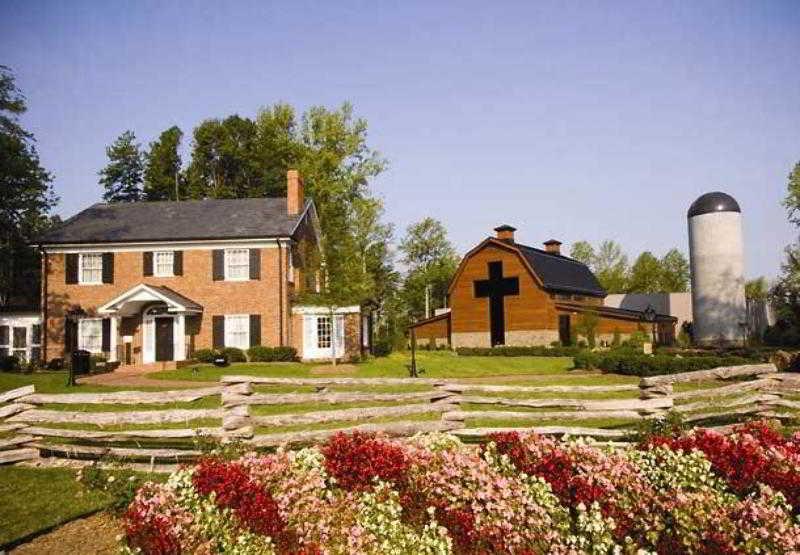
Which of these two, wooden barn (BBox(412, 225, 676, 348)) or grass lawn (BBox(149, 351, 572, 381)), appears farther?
wooden barn (BBox(412, 225, 676, 348))

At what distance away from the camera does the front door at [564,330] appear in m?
38.2

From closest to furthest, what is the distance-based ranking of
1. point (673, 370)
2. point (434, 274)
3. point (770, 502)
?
point (770, 502)
point (673, 370)
point (434, 274)

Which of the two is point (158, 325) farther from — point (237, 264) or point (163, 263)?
point (237, 264)

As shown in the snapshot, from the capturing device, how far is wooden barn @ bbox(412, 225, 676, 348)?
3825 cm

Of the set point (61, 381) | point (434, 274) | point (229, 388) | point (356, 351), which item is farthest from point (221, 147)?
point (229, 388)

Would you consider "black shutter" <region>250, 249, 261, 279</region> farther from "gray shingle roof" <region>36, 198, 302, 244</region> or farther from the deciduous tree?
the deciduous tree

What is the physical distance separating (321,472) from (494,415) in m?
4.48

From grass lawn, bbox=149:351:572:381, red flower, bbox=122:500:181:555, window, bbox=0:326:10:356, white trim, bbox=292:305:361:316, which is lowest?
grass lawn, bbox=149:351:572:381

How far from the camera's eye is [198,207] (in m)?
34.2

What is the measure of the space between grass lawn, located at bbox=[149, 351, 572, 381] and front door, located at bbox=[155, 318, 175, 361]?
358cm

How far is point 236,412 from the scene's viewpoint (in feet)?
31.3

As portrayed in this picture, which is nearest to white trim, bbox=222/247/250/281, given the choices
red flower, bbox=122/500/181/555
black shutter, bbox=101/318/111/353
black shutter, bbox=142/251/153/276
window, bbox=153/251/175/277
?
window, bbox=153/251/175/277

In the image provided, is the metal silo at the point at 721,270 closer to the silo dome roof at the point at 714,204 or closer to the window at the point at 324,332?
the silo dome roof at the point at 714,204

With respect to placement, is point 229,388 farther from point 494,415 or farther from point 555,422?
point 555,422
